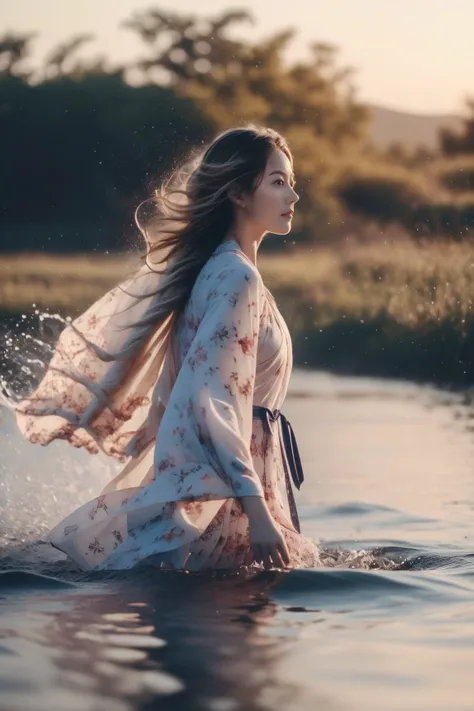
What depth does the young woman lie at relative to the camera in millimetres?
5680

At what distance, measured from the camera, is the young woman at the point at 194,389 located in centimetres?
568

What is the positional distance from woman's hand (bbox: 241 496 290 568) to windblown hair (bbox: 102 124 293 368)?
0.80 m

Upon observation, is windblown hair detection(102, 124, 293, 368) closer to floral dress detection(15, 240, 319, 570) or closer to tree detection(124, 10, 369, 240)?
floral dress detection(15, 240, 319, 570)

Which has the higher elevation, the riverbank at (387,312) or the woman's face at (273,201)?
the riverbank at (387,312)

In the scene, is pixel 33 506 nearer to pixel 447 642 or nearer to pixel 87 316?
pixel 87 316

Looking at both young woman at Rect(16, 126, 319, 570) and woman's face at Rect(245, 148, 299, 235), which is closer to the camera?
young woman at Rect(16, 126, 319, 570)

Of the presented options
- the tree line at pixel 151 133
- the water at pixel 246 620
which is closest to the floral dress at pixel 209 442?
the water at pixel 246 620

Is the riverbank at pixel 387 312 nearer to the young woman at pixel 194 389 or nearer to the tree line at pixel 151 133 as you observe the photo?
the young woman at pixel 194 389

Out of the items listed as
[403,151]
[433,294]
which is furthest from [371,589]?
[403,151]

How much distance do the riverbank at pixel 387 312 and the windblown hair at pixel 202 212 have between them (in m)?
5.79

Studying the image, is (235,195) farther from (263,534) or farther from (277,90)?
(277,90)

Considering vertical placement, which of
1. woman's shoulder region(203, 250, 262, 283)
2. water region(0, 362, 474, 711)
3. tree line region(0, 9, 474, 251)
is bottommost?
water region(0, 362, 474, 711)

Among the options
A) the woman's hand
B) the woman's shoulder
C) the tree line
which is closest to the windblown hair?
the woman's shoulder

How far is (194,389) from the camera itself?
570 centimetres
